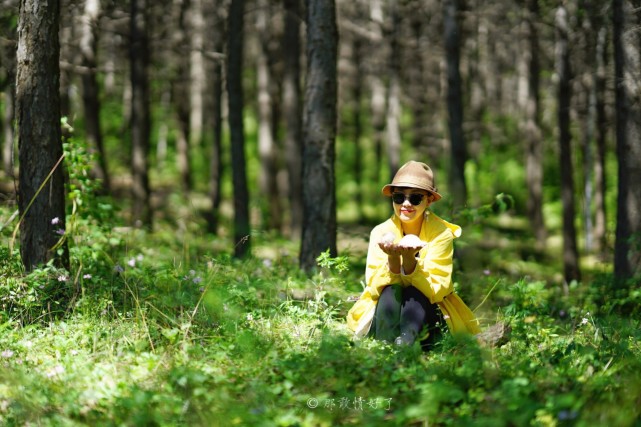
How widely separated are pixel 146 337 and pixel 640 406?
3225mm

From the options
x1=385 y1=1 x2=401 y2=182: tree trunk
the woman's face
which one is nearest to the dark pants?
the woman's face

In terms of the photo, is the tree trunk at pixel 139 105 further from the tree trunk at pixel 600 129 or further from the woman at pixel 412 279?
the tree trunk at pixel 600 129

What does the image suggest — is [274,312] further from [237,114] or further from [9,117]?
[9,117]

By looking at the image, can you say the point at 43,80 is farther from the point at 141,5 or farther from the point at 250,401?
the point at 141,5

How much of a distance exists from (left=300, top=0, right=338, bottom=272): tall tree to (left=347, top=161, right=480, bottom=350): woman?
287 centimetres

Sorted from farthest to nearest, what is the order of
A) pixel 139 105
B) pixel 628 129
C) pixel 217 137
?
pixel 217 137 < pixel 139 105 < pixel 628 129

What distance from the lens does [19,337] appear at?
517 centimetres

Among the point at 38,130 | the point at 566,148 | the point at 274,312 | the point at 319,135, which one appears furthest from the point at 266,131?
the point at 274,312

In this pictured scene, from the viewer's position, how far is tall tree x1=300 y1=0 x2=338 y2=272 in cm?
834

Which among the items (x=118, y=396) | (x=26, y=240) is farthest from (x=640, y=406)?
(x=26, y=240)

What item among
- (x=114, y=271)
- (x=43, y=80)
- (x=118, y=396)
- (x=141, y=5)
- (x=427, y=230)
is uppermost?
(x=141, y=5)

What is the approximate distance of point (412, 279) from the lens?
5.14 meters

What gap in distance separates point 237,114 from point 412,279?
23.0ft

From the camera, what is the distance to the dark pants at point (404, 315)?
5133 millimetres
